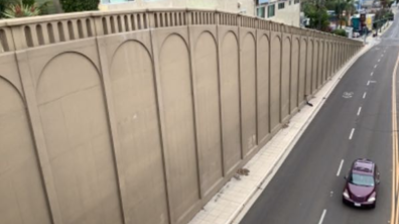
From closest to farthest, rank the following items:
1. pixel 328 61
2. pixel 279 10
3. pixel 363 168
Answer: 1. pixel 363 168
2. pixel 328 61
3. pixel 279 10

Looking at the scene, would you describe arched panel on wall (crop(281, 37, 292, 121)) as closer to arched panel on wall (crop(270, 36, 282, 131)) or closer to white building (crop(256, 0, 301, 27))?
arched panel on wall (crop(270, 36, 282, 131))

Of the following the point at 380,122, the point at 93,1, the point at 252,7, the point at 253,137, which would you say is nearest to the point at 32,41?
the point at 93,1

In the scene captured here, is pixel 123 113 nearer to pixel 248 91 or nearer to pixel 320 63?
pixel 248 91

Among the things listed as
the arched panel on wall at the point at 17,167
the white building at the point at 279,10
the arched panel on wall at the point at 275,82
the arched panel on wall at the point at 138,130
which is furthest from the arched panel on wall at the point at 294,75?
the arched panel on wall at the point at 17,167

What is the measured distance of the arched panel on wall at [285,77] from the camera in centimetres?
2767

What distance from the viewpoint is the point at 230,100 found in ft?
65.4

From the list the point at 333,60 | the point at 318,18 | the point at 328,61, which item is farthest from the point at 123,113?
the point at 318,18

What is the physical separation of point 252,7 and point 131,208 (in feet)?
107

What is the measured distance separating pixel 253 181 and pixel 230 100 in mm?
4729

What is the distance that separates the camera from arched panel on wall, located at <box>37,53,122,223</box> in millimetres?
9531

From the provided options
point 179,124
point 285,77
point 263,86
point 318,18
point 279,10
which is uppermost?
point 279,10

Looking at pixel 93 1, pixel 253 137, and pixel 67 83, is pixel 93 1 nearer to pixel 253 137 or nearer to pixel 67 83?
pixel 67 83

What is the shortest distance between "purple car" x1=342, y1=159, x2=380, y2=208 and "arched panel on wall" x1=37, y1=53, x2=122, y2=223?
37.9ft

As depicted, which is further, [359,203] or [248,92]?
[248,92]
